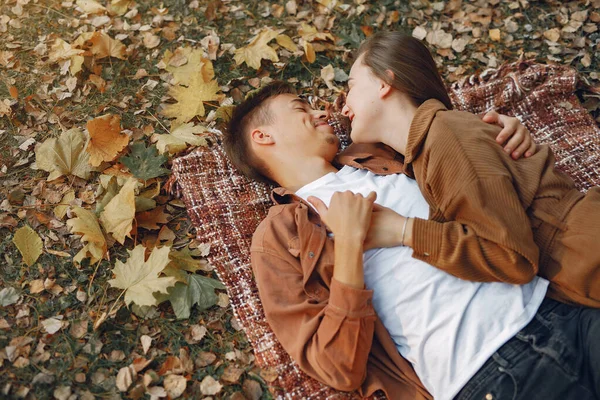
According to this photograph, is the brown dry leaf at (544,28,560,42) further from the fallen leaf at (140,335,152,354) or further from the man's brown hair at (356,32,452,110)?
the fallen leaf at (140,335,152,354)

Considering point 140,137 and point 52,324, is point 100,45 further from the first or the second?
point 52,324

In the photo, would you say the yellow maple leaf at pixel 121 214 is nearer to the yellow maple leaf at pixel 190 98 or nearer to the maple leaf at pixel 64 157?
the maple leaf at pixel 64 157

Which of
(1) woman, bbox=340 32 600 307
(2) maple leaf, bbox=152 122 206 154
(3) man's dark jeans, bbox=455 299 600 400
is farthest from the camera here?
(2) maple leaf, bbox=152 122 206 154

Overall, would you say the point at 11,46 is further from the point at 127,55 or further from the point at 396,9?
the point at 396,9

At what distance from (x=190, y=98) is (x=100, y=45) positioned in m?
A: 0.92

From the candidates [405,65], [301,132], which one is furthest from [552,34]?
[301,132]

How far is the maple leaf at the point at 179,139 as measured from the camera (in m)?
3.76

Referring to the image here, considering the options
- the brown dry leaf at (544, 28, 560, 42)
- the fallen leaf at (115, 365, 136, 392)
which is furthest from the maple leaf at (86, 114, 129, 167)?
the brown dry leaf at (544, 28, 560, 42)

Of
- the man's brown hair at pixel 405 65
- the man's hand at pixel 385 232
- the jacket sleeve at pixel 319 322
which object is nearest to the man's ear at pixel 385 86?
the man's brown hair at pixel 405 65

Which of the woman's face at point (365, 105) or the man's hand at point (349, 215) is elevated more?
the woman's face at point (365, 105)

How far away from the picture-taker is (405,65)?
327 cm

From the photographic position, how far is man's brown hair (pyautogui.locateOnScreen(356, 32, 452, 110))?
128 inches

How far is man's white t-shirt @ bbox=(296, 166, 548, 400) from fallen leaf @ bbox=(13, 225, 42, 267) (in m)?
1.99

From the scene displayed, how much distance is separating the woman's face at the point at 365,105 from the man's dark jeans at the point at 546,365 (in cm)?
139
